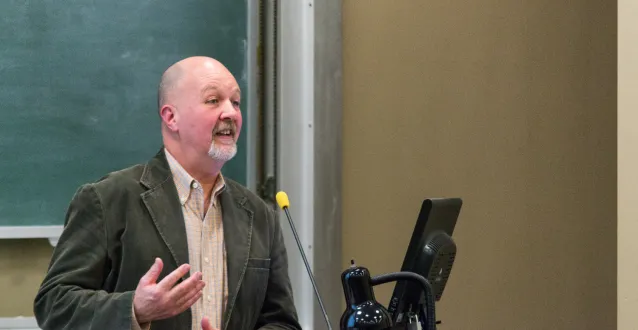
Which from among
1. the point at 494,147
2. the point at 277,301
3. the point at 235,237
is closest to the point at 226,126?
the point at 235,237

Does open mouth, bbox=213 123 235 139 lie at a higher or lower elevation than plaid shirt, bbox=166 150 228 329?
higher

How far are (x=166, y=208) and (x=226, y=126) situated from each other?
0.69 feet

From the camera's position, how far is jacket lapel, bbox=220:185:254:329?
5.66 ft

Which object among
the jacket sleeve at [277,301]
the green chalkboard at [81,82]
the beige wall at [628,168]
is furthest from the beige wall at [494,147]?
the beige wall at [628,168]

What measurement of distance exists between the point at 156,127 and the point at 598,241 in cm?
149

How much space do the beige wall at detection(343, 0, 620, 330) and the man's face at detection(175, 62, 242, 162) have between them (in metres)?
0.83

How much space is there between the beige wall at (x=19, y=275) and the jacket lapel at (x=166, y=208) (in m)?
0.93

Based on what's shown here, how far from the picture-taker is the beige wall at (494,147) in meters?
2.56

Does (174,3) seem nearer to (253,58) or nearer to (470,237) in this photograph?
(253,58)

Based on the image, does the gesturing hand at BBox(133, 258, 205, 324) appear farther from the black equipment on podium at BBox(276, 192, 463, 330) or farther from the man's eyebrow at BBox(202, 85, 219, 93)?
the man's eyebrow at BBox(202, 85, 219, 93)

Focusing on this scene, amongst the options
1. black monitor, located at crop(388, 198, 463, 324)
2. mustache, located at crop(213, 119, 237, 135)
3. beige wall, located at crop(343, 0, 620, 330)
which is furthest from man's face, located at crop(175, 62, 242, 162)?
beige wall, located at crop(343, 0, 620, 330)

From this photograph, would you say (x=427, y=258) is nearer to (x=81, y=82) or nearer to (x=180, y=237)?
(x=180, y=237)

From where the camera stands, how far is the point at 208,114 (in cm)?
173

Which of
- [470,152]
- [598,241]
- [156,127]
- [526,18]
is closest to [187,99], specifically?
[156,127]
